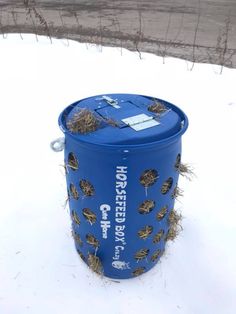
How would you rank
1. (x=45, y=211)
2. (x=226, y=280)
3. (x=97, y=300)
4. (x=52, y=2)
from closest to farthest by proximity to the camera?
(x=97, y=300)
(x=226, y=280)
(x=45, y=211)
(x=52, y=2)

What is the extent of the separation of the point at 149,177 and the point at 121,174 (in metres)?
0.13

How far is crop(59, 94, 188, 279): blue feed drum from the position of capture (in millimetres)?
1291

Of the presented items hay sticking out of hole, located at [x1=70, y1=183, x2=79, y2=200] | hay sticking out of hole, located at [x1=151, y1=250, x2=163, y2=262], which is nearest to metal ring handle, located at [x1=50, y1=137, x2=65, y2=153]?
hay sticking out of hole, located at [x1=70, y1=183, x2=79, y2=200]

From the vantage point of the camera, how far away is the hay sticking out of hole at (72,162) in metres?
1.40

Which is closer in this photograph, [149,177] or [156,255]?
[149,177]

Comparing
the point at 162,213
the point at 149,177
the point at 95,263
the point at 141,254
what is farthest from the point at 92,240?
the point at 149,177

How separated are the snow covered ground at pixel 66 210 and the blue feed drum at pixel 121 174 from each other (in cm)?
19

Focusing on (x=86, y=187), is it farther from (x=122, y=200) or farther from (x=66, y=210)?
(x=66, y=210)

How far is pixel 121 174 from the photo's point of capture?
1312 mm

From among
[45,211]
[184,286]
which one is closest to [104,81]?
[45,211]

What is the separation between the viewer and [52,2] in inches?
408

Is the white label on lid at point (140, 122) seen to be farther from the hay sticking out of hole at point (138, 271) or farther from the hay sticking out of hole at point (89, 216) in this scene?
the hay sticking out of hole at point (138, 271)

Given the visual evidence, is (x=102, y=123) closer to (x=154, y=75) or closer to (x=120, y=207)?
(x=120, y=207)

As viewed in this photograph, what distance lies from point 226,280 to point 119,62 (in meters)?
3.34
